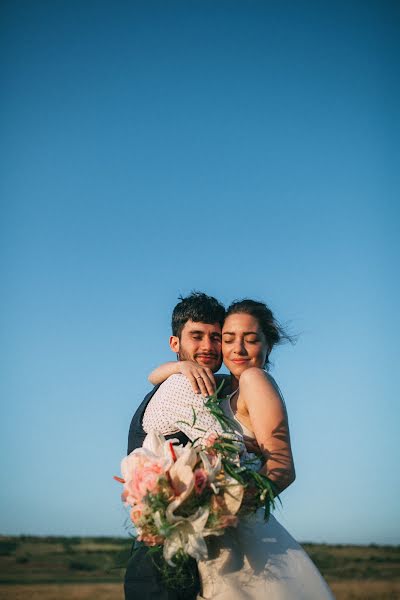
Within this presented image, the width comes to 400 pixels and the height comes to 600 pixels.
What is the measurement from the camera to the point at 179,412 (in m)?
4.86

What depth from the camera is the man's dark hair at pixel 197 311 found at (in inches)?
249

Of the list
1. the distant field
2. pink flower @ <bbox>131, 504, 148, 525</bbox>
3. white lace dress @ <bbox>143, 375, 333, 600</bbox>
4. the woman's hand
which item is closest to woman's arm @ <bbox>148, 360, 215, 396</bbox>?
the woman's hand

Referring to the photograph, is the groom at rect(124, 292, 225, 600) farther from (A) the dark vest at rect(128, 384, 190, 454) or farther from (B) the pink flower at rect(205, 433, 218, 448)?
(B) the pink flower at rect(205, 433, 218, 448)

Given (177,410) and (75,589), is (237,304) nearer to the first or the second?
(177,410)

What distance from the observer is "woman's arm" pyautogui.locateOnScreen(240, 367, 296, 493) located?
432 centimetres

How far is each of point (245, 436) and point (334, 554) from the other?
56647 mm

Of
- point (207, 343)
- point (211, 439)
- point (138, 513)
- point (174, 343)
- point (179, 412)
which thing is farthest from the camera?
point (174, 343)

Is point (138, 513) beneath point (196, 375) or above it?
beneath

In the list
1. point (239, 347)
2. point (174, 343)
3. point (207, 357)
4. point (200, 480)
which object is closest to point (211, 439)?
point (200, 480)

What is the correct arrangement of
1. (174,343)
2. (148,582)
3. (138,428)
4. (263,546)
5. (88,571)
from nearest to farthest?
(263,546), (148,582), (138,428), (174,343), (88,571)

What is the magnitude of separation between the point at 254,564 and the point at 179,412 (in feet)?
4.07

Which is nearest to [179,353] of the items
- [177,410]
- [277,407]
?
[177,410]

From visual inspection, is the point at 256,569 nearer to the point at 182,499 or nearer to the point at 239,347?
the point at 182,499

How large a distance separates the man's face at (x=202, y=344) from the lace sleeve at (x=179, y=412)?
892 mm
